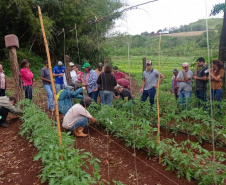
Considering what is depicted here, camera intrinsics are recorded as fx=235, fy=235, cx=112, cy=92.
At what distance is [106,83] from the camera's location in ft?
A: 16.2

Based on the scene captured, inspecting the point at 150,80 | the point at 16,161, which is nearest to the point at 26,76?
the point at 16,161

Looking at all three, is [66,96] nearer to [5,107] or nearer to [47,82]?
[47,82]

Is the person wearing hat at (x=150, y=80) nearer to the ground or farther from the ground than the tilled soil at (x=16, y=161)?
farther from the ground

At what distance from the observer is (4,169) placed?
3.09 m

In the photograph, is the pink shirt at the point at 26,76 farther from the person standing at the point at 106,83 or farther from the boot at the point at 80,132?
the boot at the point at 80,132

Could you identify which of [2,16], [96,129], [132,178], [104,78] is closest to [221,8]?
[104,78]

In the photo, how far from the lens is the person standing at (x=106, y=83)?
4.92m

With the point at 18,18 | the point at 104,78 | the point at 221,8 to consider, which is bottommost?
the point at 104,78

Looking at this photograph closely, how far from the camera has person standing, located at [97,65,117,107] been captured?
4.92 meters

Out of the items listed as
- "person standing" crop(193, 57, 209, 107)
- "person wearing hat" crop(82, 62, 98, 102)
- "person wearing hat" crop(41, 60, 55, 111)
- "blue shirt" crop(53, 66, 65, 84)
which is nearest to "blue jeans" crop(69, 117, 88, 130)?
"person wearing hat" crop(82, 62, 98, 102)

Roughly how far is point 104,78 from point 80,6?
8006 mm

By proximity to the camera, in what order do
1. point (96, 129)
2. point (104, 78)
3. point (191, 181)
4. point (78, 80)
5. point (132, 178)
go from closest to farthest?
point (191, 181) < point (132, 178) < point (96, 129) < point (104, 78) < point (78, 80)

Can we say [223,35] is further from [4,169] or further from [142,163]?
[4,169]

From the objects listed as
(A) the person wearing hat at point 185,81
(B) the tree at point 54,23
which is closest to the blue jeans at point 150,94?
(A) the person wearing hat at point 185,81
